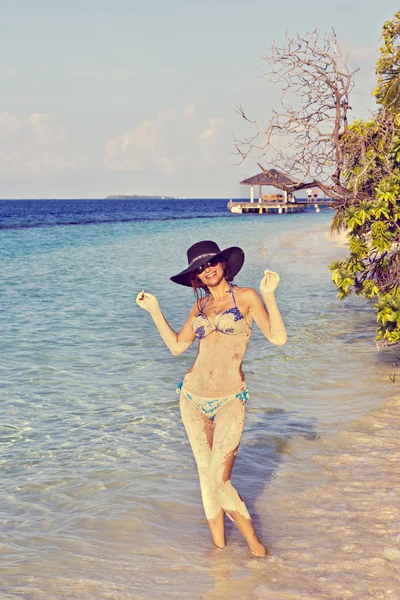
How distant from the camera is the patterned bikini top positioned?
4570 mm

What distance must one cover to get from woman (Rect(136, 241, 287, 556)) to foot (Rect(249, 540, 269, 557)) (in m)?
0.04

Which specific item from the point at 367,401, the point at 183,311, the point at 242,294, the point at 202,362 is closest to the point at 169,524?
the point at 202,362

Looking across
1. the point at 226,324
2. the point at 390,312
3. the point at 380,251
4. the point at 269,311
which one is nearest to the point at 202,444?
the point at 226,324

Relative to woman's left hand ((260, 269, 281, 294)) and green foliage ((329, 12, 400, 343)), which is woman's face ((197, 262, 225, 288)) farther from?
green foliage ((329, 12, 400, 343))

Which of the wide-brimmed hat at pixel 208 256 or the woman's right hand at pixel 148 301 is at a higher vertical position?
the wide-brimmed hat at pixel 208 256

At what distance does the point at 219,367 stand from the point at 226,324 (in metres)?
0.28

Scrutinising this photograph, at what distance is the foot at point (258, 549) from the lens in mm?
4770

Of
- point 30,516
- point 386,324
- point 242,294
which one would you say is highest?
point 242,294

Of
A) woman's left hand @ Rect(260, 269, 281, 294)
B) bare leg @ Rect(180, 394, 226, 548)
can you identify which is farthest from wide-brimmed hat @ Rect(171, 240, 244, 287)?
bare leg @ Rect(180, 394, 226, 548)

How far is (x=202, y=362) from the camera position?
15.3ft

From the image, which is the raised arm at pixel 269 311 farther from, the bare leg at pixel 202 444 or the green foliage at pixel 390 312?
the green foliage at pixel 390 312

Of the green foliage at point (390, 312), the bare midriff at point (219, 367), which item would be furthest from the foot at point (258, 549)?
the green foliage at point (390, 312)

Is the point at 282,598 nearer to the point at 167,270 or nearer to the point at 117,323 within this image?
the point at 117,323

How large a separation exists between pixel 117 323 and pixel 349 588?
434 inches
